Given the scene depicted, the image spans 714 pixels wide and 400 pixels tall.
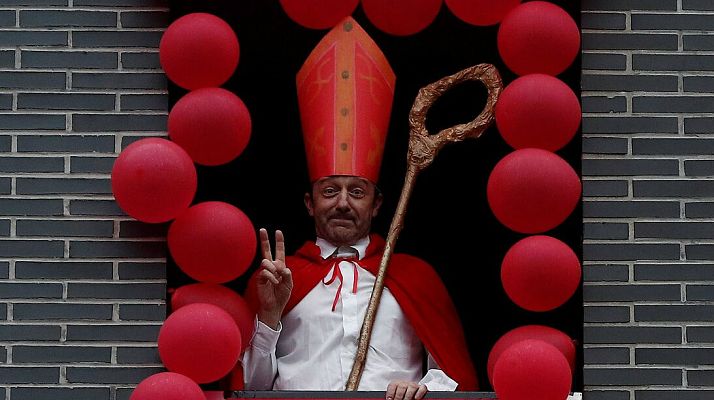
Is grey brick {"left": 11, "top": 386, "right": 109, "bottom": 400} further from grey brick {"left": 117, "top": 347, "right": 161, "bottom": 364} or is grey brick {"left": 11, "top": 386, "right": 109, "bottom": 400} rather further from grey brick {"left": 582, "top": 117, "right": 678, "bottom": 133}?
grey brick {"left": 582, "top": 117, "right": 678, "bottom": 133}

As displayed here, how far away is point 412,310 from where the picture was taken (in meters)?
7.72

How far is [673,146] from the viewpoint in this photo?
734cm

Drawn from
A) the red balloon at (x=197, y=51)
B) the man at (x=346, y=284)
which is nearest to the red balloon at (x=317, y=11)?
the man at (x=346, y=284)

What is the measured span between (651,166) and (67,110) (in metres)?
2.37

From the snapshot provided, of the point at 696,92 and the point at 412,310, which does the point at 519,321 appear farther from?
the point at 696,92

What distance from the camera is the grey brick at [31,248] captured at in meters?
7.23

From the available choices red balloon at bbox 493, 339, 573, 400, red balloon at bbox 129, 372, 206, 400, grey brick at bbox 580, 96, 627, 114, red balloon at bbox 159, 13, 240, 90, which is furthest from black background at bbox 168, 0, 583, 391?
red balloon at bbox 129, 372, 206, 400

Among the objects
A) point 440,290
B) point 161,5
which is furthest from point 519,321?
point 161,5

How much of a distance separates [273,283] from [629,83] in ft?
5.42

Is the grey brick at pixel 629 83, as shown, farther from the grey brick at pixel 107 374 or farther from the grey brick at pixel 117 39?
the grey brick at pixel 107 374

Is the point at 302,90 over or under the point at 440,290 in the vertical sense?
over

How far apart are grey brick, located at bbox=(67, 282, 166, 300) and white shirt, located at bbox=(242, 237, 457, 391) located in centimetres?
55

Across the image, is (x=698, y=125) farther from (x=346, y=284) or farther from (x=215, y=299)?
(x=215, y=299)

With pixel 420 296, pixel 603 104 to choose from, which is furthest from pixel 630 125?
pixel 420 296
